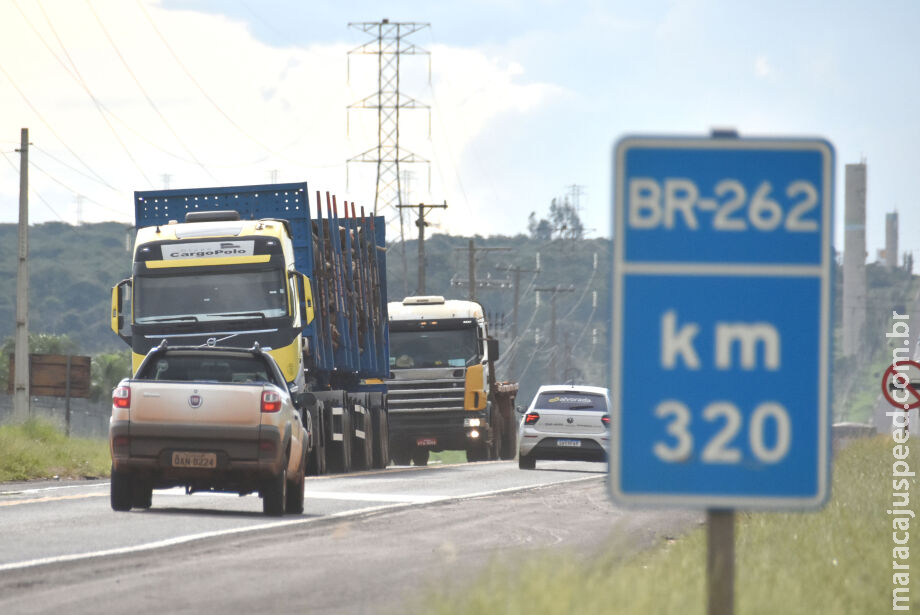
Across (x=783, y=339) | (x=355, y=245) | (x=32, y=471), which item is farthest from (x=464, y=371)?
(x=783, y=339)

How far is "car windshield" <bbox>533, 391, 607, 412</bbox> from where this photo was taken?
30.6m

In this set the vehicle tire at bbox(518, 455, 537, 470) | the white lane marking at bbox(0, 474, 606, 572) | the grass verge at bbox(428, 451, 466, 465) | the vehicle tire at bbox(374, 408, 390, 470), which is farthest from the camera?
the grass verge at bbox(428, 451, 466, 465)

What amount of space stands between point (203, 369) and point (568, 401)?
15.5m

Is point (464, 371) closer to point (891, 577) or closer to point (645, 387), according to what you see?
point (891, 577)

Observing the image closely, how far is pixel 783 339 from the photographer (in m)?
4.63

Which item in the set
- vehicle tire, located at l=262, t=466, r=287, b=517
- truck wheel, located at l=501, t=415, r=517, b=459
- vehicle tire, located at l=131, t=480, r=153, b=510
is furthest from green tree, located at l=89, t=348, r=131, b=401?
vehicle tire, located at l=262, t=466, r=287, b=517

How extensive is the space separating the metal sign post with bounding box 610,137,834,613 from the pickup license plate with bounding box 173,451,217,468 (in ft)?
36.8

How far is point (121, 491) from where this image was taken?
52.0 ft

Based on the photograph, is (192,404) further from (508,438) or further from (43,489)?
(508,438)

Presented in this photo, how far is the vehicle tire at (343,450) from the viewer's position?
28828 millimetres

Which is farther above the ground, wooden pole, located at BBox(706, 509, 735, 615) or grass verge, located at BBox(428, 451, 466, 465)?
wooden pole, located at BBox(706, 509, 735, 615)

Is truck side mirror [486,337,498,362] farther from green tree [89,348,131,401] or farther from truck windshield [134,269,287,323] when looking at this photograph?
green tree [89,348,131,401]

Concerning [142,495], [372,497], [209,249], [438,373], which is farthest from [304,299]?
[438,373]

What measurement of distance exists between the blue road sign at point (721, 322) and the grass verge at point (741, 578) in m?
1.73
